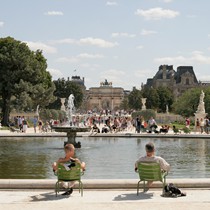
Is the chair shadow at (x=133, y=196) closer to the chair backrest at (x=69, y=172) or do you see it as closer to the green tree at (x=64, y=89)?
the chair backrest at (x=69, y=172)

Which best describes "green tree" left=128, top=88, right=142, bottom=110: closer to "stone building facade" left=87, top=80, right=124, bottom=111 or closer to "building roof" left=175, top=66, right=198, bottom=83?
"building roof" left=175, top=66, right=198, bottom=83

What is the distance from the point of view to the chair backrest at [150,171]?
11.0 m

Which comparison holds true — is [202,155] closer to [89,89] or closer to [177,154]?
[177,154]

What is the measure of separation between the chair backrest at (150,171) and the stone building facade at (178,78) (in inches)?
5787

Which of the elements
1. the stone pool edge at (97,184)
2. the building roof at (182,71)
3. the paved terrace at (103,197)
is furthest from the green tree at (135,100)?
the paved terrace at (103,197)

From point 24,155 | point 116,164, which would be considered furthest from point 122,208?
point 24,155

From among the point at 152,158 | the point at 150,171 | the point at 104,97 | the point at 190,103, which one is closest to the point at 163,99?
the point at 190,103

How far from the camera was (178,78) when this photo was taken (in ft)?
533

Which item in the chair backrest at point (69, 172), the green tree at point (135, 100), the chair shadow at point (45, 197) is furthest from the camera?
the green tree at point (135, 100)

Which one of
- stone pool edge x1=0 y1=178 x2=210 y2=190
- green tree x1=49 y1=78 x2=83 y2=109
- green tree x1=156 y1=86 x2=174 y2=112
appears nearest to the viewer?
stone pool edge x1=0 y1=178 x2=210 y2=190

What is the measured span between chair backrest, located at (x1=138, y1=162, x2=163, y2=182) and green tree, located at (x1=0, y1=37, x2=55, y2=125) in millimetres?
41441

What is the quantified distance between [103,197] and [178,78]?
154m

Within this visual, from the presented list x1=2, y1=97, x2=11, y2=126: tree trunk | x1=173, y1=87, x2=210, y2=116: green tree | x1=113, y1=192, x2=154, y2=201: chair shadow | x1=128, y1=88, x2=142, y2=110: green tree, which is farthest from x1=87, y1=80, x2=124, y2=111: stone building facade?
x1=113, y1=192, x2=154, y2=201: chair shadow

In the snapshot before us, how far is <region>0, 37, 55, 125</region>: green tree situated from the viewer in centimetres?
5212
